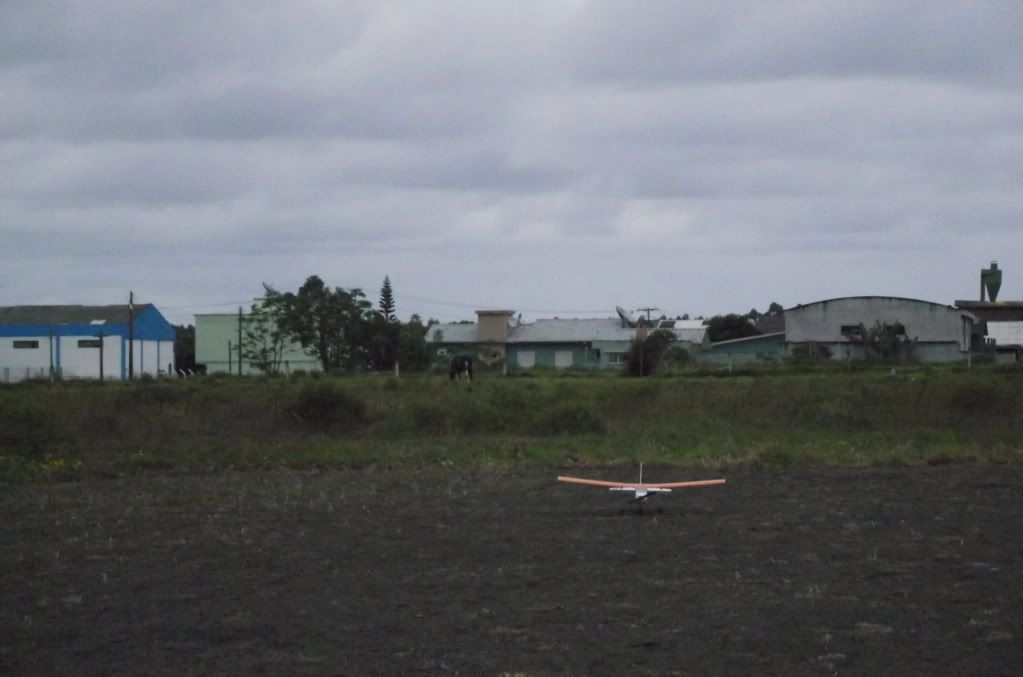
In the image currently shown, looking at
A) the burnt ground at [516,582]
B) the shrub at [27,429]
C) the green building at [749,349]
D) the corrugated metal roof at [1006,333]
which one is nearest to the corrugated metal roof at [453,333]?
the green building at [749,349]

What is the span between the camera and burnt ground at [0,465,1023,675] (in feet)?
36.1

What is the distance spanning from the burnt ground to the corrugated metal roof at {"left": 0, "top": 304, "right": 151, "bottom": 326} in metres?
63.7

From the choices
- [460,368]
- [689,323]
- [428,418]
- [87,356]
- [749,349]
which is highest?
[689,323]

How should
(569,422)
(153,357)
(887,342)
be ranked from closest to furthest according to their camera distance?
1. (569,422)
2. (887,342)
3. (153,357)

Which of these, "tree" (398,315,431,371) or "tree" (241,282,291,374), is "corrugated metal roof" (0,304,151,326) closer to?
"tree" (241,282,291,374)

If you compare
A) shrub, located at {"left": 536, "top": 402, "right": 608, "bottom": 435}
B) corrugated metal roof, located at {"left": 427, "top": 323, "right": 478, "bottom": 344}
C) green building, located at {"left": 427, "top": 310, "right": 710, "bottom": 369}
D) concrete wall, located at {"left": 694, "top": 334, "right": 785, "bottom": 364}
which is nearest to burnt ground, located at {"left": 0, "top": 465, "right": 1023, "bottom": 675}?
shrub, located at {"left": 536, "top": 402, "right": 608, "bottom": 435}

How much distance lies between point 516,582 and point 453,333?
84.0 metres

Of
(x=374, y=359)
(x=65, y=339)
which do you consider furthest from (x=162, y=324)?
(x=374, y=359)

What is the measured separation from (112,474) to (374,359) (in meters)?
54.2

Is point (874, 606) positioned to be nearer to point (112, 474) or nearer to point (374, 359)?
point (112, 474)

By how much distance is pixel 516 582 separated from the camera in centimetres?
1475

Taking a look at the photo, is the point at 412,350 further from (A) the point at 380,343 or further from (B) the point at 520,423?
(B) the point at 520,423

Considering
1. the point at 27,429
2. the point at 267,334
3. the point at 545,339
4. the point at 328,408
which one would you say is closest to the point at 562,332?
the point at 545,339

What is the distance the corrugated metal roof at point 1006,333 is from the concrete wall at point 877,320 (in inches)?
97.4
